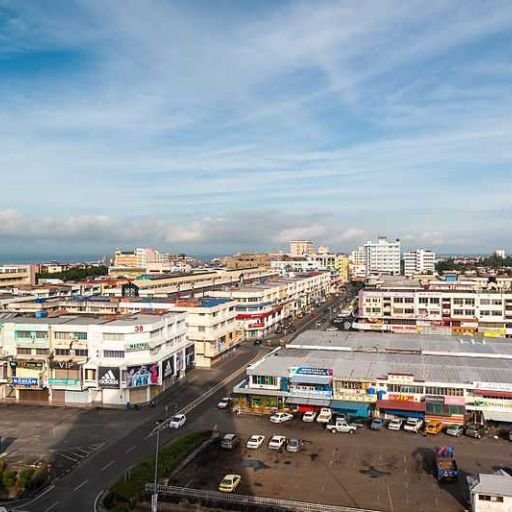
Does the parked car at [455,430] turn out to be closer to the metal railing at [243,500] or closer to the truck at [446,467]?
the truck at [446,467]

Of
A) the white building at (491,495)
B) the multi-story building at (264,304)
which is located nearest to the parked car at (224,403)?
the white building at (491,495)

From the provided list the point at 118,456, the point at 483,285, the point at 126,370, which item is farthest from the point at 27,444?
the point at 483,285

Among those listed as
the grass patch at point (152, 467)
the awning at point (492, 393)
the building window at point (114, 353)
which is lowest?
the grass patch at point (152, 467)

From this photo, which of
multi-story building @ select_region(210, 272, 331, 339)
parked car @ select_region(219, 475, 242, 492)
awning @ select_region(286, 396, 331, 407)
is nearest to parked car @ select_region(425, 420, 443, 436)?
awning @ select_region(286, 396, 331, 407)

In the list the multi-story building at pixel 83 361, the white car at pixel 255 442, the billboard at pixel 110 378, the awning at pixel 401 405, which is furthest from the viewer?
the multi-story building at pixel 83 361

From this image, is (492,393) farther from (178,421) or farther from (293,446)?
(178,421)

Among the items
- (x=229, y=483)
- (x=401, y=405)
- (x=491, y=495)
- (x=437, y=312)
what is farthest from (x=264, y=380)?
(x=437, y=312)
